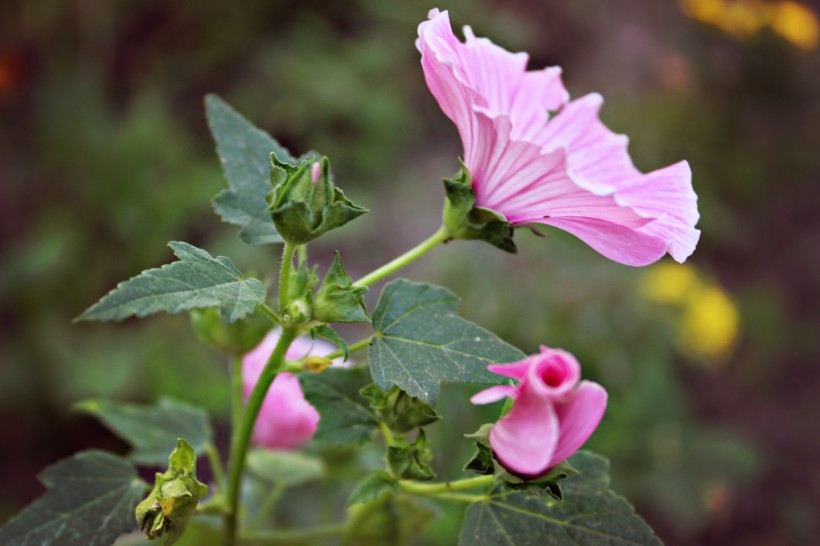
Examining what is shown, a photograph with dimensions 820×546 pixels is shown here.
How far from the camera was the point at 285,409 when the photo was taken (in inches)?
36.0

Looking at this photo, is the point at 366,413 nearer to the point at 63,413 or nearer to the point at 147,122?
the point at 63,413

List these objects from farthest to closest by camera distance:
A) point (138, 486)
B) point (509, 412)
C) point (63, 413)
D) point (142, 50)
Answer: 1. point (142, 50)
2. point (63, 413)
3. point (138, 486)
4. point (509, 412)

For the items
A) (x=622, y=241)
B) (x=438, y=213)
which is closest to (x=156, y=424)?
(x=622, y=241)

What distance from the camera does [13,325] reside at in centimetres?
194

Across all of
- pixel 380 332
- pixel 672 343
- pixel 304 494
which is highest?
pixel 380 332

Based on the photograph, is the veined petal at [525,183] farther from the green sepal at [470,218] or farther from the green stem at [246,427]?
the green stem at [246,427]

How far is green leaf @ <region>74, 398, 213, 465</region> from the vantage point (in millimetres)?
793

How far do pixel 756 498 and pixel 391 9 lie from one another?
186 centimetres

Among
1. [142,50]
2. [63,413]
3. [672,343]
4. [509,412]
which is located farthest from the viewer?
[142,50]

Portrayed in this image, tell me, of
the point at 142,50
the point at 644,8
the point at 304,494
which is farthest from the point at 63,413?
the point at 644,8

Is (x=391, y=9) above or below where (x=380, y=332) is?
below

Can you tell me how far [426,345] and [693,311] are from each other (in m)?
1.67

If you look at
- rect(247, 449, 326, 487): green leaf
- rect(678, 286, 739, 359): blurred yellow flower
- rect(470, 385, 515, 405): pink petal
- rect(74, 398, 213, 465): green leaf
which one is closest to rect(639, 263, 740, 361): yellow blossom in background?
rect(678, 286, 739, 359): blurred yellow flower

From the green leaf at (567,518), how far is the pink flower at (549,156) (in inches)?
7.0
